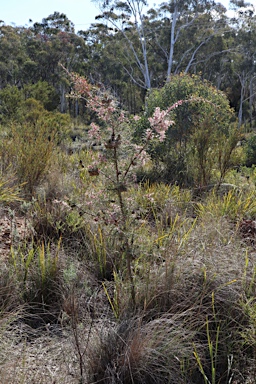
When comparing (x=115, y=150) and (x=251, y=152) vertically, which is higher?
(x=115, y=150)

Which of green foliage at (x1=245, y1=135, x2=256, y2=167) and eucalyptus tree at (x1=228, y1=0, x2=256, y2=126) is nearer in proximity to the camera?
green foliage at (x1=245, y1=135, x2=256, y2=167)

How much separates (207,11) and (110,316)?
2851 centimetres

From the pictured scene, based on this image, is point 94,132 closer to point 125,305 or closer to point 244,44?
point 125,305

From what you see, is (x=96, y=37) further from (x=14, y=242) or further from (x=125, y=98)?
(x=14, y=242)

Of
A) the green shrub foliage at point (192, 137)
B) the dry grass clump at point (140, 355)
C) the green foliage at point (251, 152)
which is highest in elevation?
the green shrub foliage at point (192, 137)

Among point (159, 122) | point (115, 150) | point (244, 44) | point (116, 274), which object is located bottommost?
→ point (116, 274)

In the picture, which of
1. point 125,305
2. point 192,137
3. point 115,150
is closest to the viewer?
point 115,150

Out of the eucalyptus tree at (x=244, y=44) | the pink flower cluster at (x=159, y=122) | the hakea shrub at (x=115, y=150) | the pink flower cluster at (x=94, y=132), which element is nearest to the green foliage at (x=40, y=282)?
the hakea shrub at (x=115, y=150)

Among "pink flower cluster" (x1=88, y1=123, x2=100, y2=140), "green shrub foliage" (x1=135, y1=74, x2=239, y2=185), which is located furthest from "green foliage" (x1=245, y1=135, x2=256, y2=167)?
"pink flower cluster" (x1=88, y1=123, x2=100, y2=140)

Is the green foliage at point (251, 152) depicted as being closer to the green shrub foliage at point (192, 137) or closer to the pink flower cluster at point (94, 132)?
the green shrub foliage at point (192, 137)

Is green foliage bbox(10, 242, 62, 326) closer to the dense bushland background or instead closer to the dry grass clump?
the dense bushland background

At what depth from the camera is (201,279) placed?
2.92 m

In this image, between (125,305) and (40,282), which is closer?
(125,305)

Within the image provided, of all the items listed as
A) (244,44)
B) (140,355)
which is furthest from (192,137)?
(244,44)
